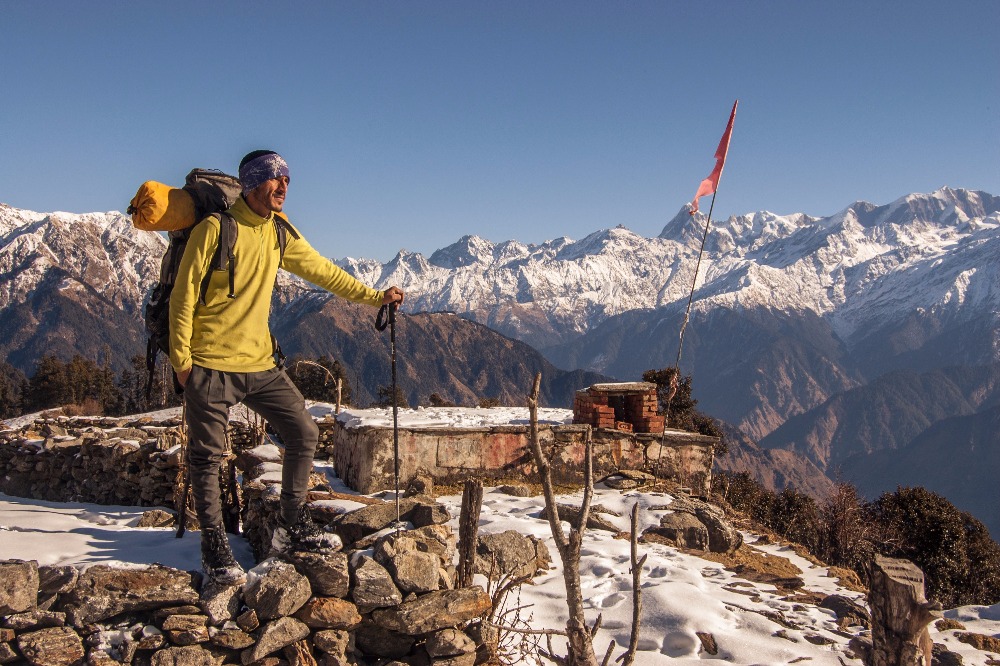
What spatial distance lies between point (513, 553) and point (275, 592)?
3074 millimetres

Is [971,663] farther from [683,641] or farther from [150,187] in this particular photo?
[150,187]

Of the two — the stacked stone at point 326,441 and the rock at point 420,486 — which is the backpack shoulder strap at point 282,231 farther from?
the stacked stone at point 326,441

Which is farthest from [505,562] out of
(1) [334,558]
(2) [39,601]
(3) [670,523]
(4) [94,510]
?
(4) [94,510]

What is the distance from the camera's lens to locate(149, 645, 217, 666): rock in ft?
14.0

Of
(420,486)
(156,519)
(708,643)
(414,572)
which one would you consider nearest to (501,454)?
(420,486)

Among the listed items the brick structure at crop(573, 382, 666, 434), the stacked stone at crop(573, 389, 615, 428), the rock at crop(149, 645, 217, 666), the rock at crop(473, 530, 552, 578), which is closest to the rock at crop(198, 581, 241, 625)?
the rock at crop(149, 645, 217, 666)

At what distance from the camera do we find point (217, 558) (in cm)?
470

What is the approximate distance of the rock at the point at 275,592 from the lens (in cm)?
455

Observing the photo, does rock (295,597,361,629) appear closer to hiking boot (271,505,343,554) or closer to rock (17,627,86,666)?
hiking boot (271,505,343,554)

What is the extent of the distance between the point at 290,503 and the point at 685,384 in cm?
2729

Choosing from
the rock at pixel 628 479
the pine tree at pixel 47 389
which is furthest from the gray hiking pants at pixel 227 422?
the pine tree at pixel 47 389

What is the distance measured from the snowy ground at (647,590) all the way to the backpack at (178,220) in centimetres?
168

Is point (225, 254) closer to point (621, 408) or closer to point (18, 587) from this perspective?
point (18, 587)

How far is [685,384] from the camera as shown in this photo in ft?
101
